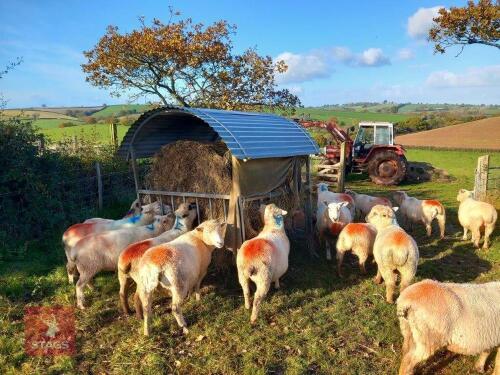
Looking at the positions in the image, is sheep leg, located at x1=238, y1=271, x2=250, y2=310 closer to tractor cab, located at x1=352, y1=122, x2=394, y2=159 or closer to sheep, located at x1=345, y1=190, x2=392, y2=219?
sheep, located at x1=345, y1=190, x2=392, y2=219

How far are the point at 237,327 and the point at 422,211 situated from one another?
7.27 metres

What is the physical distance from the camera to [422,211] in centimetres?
1118

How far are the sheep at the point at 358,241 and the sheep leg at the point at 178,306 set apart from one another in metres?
3.58

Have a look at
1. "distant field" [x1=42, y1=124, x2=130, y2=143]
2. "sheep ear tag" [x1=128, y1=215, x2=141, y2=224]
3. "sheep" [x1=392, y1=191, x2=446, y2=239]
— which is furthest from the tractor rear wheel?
"sheep ear tag" [x1=128, y1=215, x2=141, y2=224]

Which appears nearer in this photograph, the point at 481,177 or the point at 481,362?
the point at 481,362

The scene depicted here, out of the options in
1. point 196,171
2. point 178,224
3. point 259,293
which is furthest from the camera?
point 196,171

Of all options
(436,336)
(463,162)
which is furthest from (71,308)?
(463,162)

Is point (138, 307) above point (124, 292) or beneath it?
beneath

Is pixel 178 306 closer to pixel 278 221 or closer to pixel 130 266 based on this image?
pixel 130 266

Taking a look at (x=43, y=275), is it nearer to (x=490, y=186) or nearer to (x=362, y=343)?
(x=362, y=343)

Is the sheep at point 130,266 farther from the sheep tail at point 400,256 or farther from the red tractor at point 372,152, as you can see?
the red tractor at point 372,152

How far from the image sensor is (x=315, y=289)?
7555 mm

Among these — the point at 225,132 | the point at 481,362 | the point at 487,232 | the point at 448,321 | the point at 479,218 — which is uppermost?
the point at 225,132

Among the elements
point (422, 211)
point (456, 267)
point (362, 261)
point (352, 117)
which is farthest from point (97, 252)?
point (352, 117)
